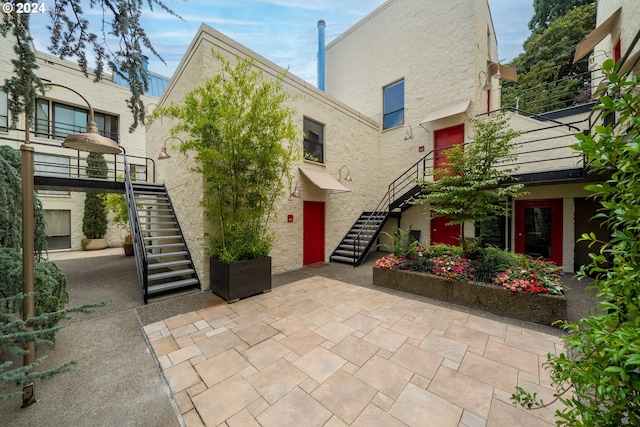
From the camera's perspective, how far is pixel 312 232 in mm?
7473

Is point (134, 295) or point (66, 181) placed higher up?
point (66, 181)

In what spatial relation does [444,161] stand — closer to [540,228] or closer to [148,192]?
[540,228]

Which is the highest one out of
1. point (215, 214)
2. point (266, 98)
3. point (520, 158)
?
point (266, 98)

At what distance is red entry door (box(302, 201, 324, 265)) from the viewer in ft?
23.8

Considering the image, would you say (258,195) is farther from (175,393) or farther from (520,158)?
(520,158)

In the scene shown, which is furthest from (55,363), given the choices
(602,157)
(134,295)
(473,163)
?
(473,163)

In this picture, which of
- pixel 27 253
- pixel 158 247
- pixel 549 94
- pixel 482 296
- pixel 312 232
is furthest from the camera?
pixel 549 94

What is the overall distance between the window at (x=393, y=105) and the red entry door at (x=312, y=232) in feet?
16.1

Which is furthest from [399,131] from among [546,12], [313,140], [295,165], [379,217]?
[546,12]

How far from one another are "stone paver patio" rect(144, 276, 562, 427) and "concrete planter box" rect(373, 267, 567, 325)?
0.41 metres

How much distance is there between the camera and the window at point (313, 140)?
728cm

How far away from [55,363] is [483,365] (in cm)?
484

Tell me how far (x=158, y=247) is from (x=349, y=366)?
190 inches

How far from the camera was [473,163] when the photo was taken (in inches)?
189
